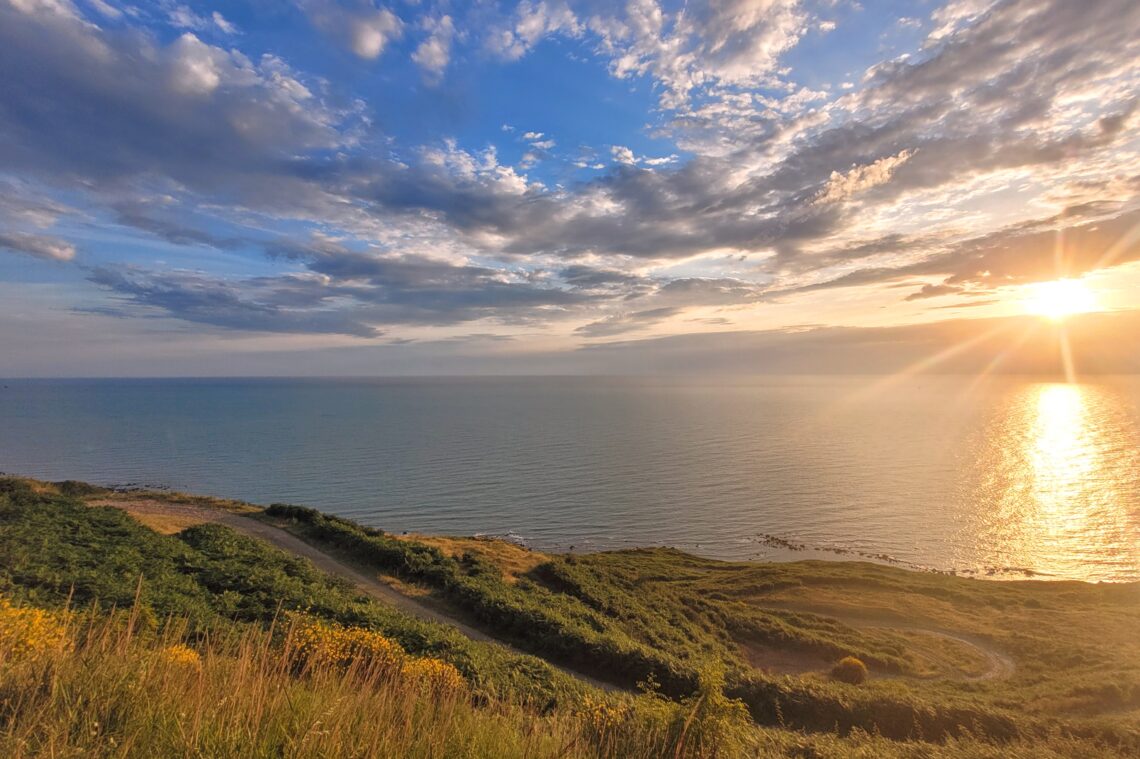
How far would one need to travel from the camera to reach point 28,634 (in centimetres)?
620

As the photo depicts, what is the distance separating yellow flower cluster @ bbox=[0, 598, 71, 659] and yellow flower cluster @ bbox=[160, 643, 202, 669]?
0.89 meters

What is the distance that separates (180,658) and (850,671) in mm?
25389

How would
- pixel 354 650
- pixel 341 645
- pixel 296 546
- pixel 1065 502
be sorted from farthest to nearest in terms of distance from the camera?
pixel 1065 502 → pixel 296 546 → pixel 354 650 → pixel 341 645

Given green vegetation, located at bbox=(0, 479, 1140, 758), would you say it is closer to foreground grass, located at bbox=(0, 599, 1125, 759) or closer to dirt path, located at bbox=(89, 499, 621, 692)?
foreground grass, located at bbox=(0, 599, 1125, 759)

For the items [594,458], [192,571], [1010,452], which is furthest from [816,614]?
[1010,452]

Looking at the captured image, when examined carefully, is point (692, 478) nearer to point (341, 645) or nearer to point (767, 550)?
point (767, 550)

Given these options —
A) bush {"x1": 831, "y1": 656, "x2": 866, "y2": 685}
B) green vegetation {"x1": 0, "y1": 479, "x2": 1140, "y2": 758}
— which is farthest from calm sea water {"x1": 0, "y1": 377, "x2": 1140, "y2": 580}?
bush {"x1": 831, "y1": 656, "x2": 866, "y2": 685}

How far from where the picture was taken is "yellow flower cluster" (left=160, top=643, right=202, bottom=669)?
5.39 metres

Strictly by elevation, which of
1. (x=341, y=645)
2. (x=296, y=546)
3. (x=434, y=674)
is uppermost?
(x=341, y=645)

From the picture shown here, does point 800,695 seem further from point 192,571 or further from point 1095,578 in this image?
point 1095,578

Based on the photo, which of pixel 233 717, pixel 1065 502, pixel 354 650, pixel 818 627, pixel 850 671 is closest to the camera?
pixel 233 717

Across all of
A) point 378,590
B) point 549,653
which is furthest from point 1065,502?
point 378,590

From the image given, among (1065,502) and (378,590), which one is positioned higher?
(378,590)

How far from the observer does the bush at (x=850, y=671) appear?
23.0 meters
